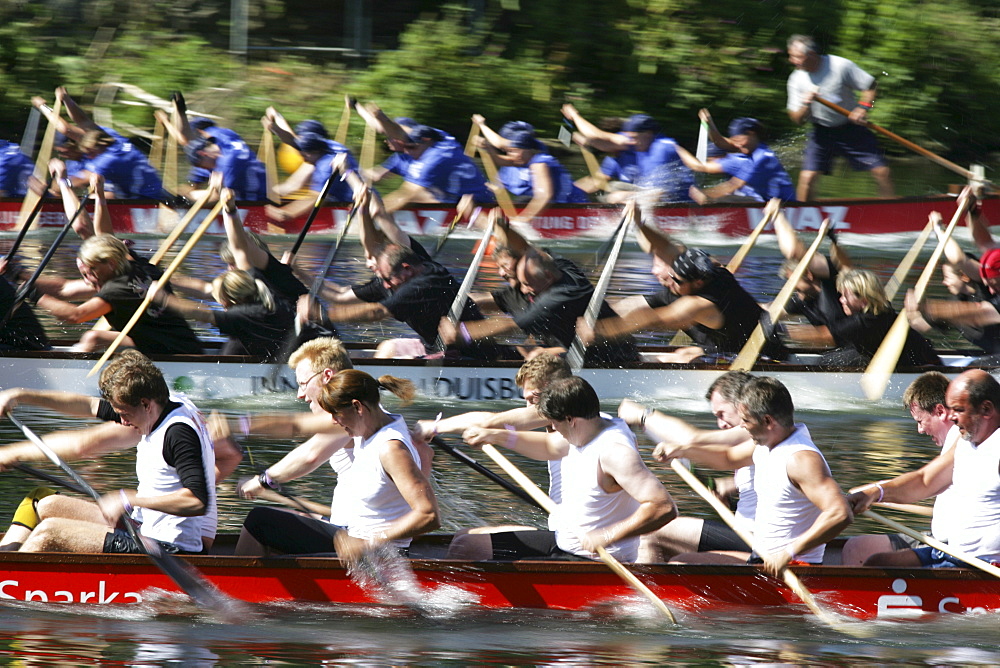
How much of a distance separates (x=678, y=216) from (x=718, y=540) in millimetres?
8149

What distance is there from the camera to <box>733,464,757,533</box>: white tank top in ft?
18.8

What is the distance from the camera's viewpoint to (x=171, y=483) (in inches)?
209

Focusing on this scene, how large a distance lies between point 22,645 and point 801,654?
2931 mm

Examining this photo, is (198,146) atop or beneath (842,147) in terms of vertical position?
beneath

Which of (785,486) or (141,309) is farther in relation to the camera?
(141,309)

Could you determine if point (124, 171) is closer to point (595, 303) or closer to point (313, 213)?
point (313, 213)

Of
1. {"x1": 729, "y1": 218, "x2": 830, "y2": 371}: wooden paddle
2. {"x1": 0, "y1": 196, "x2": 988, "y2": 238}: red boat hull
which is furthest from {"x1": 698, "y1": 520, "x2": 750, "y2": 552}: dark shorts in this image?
{"x1": 0, "y1": 196, "x2": 988, "y2": 238}: red boat hull

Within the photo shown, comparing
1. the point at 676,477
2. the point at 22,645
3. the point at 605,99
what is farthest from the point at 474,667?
the point at 605,99

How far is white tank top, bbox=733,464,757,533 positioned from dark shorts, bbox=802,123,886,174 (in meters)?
7.96

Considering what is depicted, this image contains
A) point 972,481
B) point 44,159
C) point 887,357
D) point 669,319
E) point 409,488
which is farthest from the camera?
point 44,159

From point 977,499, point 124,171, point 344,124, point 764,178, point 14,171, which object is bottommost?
point 14,171

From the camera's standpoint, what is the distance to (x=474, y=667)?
5.13 metres

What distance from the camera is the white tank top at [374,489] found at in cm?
523

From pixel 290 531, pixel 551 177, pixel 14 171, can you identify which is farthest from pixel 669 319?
pixel 14 171
